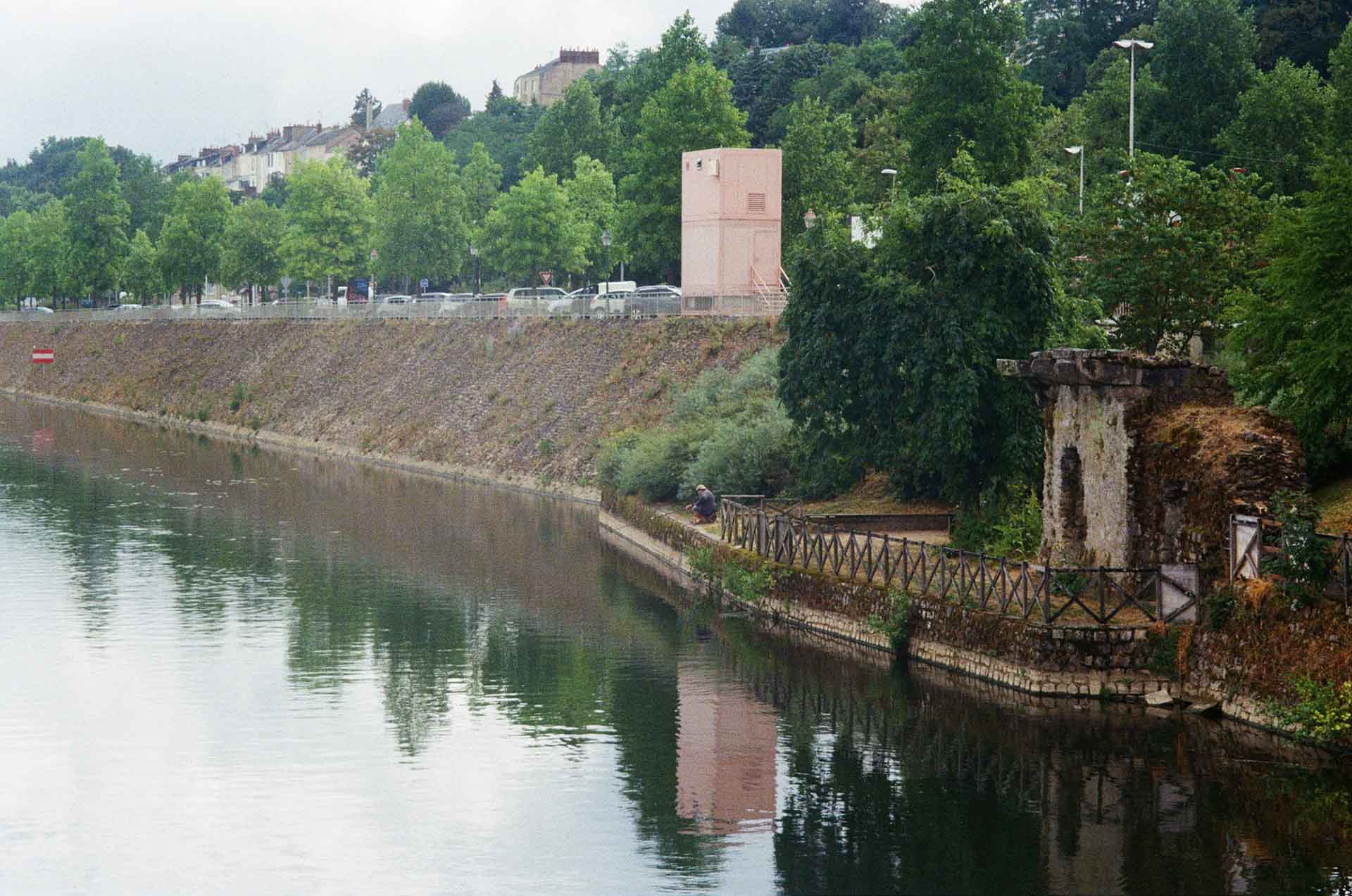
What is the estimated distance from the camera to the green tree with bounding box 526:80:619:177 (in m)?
105

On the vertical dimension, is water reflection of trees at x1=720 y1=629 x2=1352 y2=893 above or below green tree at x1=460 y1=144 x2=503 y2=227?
below

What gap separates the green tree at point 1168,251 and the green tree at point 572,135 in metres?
67.7

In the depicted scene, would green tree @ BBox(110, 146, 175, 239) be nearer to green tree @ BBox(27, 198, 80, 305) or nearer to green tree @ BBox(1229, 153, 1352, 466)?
green tree @ BBox(27, 198, 80, 305)

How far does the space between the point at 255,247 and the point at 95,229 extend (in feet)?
65.3

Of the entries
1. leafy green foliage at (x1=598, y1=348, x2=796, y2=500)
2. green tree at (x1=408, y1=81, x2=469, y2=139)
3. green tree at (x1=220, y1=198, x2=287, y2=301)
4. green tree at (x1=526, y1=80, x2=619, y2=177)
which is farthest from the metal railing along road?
green tree at (x1=408, y1=81, x2=469, y2=139)

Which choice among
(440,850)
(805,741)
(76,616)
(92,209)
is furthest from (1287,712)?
(92,209)

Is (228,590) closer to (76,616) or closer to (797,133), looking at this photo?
(76,616)

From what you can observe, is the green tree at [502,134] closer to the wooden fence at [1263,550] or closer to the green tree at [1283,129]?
the green tree at [1283,129]

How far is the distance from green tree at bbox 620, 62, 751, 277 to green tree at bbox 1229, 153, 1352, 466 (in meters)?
47.0

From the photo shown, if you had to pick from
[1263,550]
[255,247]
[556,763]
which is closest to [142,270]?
[255,247]

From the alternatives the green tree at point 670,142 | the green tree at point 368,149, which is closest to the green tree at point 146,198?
the green tree at point 368,149

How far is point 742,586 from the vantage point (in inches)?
1384

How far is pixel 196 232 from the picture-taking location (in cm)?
11275

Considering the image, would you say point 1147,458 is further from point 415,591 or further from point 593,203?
point 593,203
